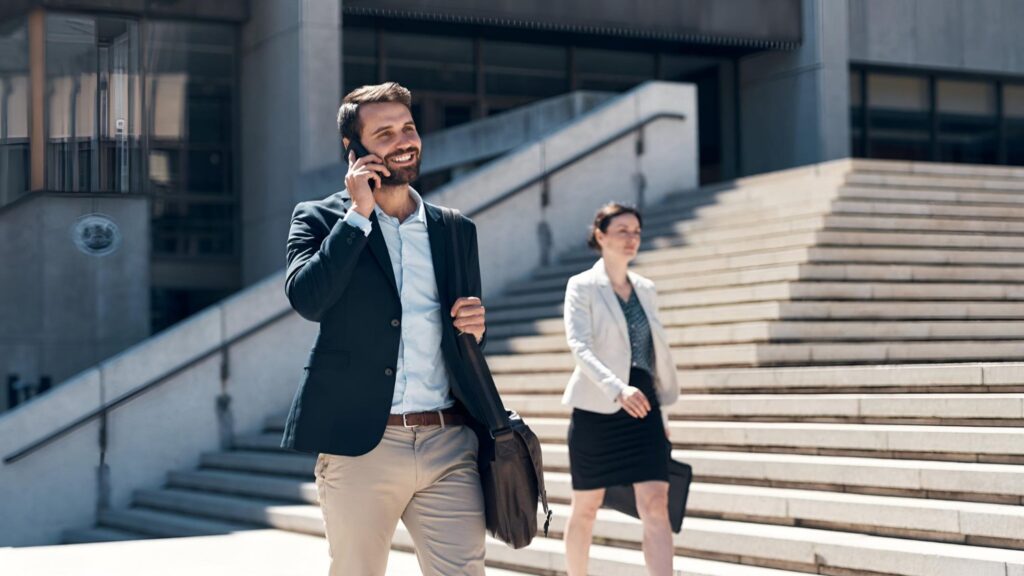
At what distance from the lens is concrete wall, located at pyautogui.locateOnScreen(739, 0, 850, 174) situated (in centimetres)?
2038

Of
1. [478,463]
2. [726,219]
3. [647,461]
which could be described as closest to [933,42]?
[726,219]

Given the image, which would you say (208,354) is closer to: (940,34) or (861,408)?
(861,408)

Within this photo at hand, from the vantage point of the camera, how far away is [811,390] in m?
8.97

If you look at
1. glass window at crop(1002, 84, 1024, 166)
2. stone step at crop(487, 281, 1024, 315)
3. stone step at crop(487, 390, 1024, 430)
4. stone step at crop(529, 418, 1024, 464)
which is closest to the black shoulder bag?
stone step at crop(529, 418, 1024, 464)

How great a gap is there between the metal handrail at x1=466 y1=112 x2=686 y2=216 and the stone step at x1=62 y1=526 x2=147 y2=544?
4.43 metres

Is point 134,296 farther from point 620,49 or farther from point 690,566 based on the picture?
point 690,566

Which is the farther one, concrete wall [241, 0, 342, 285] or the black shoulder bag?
concrete wall [241, 0, 342, 285]

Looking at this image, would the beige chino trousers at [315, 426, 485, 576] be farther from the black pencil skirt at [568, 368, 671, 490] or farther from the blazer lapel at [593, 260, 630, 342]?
the blazer lapel at [593, 260, 630, 342]

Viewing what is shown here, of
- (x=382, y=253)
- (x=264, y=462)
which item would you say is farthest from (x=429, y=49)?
(x=382, y=253)

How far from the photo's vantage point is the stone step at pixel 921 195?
41.2ft

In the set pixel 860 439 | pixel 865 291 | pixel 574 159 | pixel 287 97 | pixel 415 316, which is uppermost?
pixel 287 97

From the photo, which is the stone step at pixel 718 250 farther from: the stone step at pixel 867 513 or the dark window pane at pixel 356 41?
the dark window pane at pixel 356 41

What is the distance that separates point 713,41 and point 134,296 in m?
8.85

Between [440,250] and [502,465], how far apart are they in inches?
23.2
